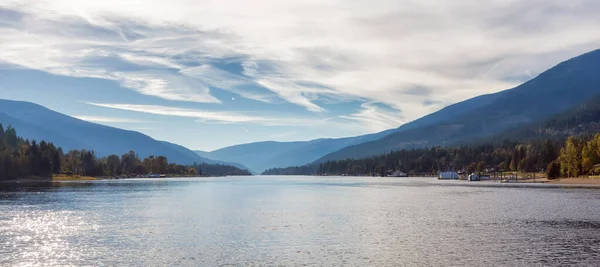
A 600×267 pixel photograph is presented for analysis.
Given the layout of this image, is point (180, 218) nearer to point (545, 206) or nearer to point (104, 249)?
point (104, 249)

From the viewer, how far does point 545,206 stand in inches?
4038

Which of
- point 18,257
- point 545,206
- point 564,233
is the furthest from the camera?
point 545,206

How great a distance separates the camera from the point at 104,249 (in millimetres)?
52469

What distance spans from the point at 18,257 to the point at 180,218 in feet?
118

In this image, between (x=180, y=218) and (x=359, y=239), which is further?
(x=180, y=218)

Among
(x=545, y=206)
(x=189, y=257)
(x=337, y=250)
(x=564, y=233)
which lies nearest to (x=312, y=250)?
(x=337, y=250)

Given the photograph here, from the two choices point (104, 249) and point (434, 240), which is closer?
point (104, 249)

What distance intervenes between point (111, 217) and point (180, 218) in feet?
34.8

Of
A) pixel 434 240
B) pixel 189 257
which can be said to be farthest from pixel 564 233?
pixel 189 257

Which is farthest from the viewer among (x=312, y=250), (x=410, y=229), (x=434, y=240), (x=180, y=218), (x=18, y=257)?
(x=180, y=218)

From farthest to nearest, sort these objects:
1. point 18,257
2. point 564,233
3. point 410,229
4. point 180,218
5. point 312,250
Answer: point 180,218
point 410,229
point 564,233
point 312,250
point 18,257

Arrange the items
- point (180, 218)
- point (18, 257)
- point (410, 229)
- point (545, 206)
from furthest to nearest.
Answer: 1. point (545, 206)
2. point (180, 218)
3. point (410, 229)
4. point (18, 257)

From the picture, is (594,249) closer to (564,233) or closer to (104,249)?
(564,233)

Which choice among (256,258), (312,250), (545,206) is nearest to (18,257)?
(256,258)
